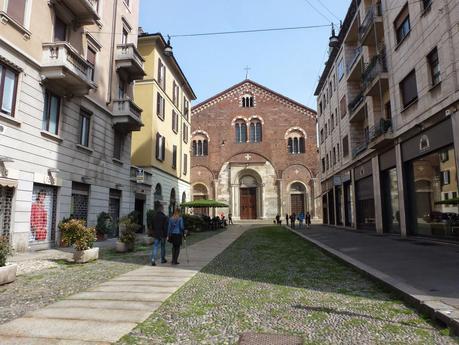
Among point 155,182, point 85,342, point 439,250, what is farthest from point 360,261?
point 155,182

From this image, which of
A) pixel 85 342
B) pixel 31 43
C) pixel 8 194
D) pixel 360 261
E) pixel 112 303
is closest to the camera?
pixel 85 342

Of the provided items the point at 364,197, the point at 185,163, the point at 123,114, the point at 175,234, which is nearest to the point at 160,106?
the point at 123,114

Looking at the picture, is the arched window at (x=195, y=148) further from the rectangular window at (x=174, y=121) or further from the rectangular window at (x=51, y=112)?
the rectangular window at (x=51, y=112)

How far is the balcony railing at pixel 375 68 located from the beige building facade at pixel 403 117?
2.0 inches

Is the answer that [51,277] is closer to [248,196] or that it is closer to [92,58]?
[92,58]

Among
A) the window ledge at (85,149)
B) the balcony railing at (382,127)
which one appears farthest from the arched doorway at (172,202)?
the balcony railing at (382,127)

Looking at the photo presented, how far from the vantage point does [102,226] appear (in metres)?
16.4

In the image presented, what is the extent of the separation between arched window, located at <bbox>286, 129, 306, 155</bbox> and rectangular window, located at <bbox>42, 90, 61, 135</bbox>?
3425 cm

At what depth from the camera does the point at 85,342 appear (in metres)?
3.86

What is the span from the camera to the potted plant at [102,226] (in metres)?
16.4

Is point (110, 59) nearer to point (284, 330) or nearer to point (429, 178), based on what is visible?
point (429, 178)

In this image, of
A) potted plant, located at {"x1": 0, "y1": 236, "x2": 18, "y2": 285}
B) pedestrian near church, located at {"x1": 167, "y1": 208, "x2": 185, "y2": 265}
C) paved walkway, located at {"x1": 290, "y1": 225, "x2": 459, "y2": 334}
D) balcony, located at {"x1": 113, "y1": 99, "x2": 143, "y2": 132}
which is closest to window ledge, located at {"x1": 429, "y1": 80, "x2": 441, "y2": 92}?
paved walkway, located at {"x1": 290, "y1": 225, "x2": 459, "y2": 334}

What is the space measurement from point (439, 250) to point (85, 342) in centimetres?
1029

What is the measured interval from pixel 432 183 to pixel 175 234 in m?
10.1
